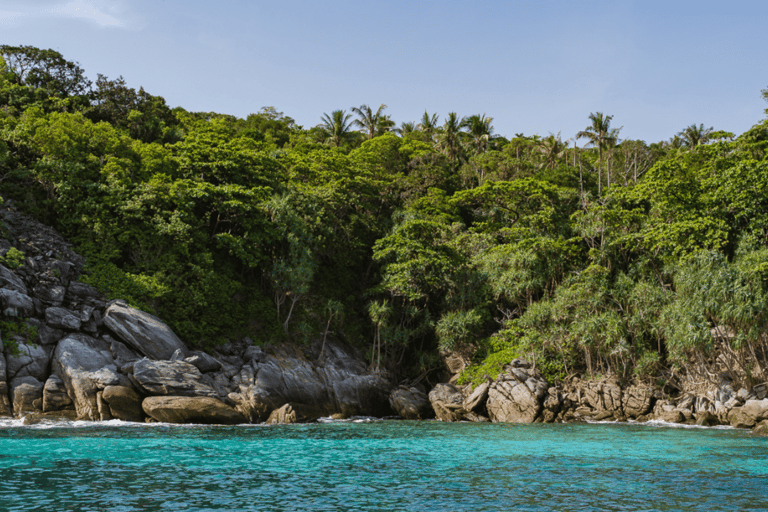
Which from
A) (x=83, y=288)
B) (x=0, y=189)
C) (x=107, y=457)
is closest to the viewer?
(x=107, y=457)

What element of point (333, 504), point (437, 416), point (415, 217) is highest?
point (415, 217)

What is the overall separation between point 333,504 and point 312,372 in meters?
23.5

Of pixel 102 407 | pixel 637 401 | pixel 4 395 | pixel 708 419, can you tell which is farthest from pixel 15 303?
pixel 708 419

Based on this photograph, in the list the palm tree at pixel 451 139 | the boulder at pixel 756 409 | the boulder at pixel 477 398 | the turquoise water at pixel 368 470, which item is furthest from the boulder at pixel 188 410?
the palm tree at pixel 451 139

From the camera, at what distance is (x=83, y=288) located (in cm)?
2950

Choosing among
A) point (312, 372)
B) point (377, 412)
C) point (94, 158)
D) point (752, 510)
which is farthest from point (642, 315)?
point (94, 158)

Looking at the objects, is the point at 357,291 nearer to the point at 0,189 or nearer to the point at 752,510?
the point at 0,189

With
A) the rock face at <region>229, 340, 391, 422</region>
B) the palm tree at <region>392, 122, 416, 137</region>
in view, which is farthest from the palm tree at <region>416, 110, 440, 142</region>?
the rock face at <region>229, 340, 391, 422</region>

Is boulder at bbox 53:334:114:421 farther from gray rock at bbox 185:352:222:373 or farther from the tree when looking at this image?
the tree

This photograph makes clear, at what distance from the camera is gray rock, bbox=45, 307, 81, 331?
27.0m

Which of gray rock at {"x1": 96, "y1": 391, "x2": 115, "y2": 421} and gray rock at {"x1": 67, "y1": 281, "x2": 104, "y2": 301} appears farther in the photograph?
gray rock at {"x1": 67, "y1": 281, "x2": 104, "y2": 301}

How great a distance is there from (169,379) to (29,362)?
6043 millimetres

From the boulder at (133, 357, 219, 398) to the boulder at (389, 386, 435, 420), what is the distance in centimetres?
1296

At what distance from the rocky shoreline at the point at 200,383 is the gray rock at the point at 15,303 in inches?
1.6
